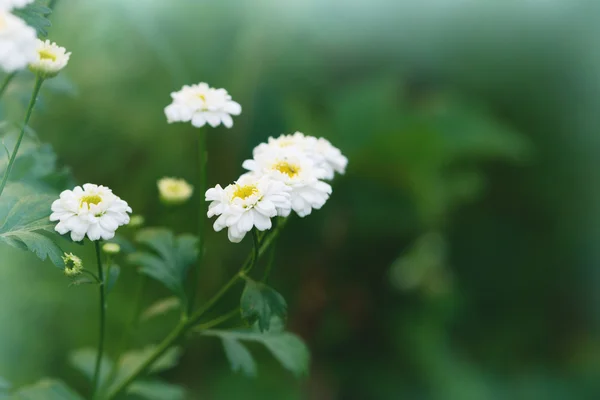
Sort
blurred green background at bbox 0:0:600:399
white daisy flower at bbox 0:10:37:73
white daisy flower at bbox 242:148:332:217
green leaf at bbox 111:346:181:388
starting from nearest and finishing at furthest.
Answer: white daisy flower at bbox 0:10:37:73, white daisy flower at bbox 242:148:332:217, green leaf at bbox 111:346:181:388, blurred green background at bbox 0:0:600:399

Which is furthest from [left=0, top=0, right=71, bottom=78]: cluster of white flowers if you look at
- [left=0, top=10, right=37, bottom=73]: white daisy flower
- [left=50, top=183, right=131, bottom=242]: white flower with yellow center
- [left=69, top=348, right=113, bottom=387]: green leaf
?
[left=69, top=348, right=113, bottom=387]: green leaf

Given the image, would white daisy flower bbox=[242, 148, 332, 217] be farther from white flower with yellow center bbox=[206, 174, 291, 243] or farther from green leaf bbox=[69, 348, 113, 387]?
green leaf bbox=[69, 348, 113, 387]

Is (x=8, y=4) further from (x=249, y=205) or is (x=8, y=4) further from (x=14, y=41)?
(x=249, y=205)

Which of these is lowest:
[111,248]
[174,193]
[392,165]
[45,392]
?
[45,392]

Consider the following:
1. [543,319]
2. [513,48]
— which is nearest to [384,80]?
[513,48]

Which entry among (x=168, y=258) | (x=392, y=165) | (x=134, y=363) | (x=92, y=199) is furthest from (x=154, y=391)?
(x=392, y=165)
